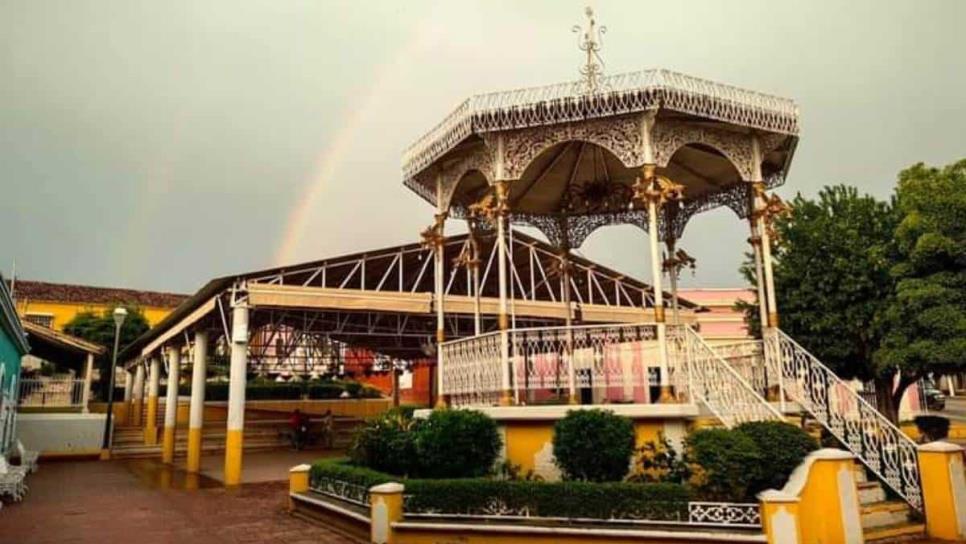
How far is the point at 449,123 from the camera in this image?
10.2 m

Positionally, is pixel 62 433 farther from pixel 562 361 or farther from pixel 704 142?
pixel 704 142

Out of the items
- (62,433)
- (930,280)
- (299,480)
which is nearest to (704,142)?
(930,280)

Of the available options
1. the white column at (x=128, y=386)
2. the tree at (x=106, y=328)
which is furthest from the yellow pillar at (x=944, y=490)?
the tree at (x=106, y=328)

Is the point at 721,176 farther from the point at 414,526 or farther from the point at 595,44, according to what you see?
the point at 414,526

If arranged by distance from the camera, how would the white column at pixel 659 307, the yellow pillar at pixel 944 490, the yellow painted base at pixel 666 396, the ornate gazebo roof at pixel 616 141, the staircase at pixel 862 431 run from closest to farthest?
the yellow pillar at pixel 944 490 < the staircase at pixel 862 431 < the yellow painted base at pixel 666 396 < the white column at pixel 659 307 < the ornate gazebo roof at pixel 616 141

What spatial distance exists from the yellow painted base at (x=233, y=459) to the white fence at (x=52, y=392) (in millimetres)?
14826

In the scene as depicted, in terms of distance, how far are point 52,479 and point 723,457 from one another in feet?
58.9

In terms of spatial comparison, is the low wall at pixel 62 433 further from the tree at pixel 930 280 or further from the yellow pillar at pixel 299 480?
the tree at pixel 930 280

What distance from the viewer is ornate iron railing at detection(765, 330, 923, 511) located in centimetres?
785

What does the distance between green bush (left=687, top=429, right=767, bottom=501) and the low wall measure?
80.7 ft

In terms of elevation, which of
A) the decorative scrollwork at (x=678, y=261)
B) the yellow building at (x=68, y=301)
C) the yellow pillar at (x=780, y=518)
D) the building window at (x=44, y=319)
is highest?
the yellow building at (x=68, y=301)

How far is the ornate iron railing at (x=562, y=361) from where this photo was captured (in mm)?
9000

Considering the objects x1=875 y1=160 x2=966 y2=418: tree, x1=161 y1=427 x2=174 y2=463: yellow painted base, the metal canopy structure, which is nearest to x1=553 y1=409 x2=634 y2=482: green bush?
the metal canopy structure

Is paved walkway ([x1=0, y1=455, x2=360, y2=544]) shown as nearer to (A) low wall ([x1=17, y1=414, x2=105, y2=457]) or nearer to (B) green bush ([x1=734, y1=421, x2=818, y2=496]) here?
(B) green bush ([x1=734, y1=421, x2=818, y2=496])
